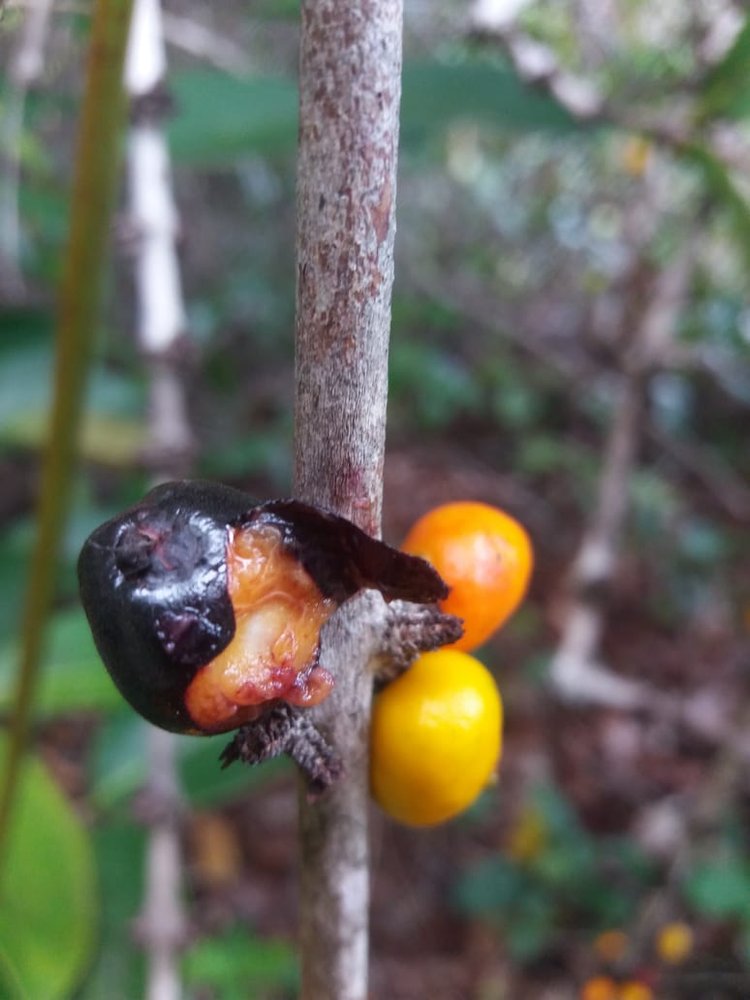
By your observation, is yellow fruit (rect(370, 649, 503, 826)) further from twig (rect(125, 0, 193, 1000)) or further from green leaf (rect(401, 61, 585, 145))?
green leaf (rect(401, 61, 585, 145))

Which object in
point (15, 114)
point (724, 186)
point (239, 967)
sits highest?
point (15, 114)

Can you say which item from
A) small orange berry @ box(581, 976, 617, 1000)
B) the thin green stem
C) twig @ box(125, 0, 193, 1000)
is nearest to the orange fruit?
the thin green stem

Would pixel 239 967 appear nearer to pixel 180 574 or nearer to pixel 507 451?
pixel 180 574

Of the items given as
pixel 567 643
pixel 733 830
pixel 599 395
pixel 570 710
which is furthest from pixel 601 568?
pixel 599 395

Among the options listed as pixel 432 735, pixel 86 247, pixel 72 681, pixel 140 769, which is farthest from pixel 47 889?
pixel 86 247

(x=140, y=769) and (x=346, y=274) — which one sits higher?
(x=346, y=274)

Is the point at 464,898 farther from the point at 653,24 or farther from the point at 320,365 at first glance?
the point at 653,24
